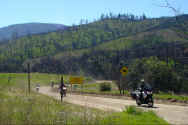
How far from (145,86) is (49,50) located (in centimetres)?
16209

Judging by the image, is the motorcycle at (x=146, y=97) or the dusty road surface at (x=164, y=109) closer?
the dusty road surface at (x=164, y=109)

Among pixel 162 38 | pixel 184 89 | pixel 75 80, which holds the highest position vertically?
pixel 162 38

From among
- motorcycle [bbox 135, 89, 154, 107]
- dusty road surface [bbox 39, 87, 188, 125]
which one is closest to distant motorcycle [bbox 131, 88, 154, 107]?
motorcycle [bbox 135, 89, 154, 107]

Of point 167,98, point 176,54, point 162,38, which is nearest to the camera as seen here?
point 167,98

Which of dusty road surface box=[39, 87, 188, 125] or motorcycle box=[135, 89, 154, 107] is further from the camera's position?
motorcycle box=[135, 89, 154, 107]

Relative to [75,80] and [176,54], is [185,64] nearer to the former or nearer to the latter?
[176,54]

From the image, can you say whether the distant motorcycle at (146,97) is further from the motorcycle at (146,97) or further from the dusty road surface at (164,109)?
the dusty road surface at (164,109)

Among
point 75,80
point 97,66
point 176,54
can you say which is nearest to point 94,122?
point 75,80

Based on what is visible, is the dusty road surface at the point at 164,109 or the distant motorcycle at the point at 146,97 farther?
the distant motorcycle at the point at 146,97

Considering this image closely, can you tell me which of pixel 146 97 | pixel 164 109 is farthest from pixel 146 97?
pixel 164 109

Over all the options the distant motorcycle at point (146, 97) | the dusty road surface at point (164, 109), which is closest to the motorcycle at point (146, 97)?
the distant motorcycle at point (146, 97)

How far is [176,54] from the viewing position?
192 feet

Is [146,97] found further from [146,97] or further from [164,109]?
[164,109]

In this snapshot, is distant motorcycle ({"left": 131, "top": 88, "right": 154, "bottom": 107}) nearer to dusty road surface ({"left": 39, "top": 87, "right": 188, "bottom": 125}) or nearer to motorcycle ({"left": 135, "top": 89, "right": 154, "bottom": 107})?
motorcycle ({"left": 135, "top": 89, "right": 154, "bottom": 107})
